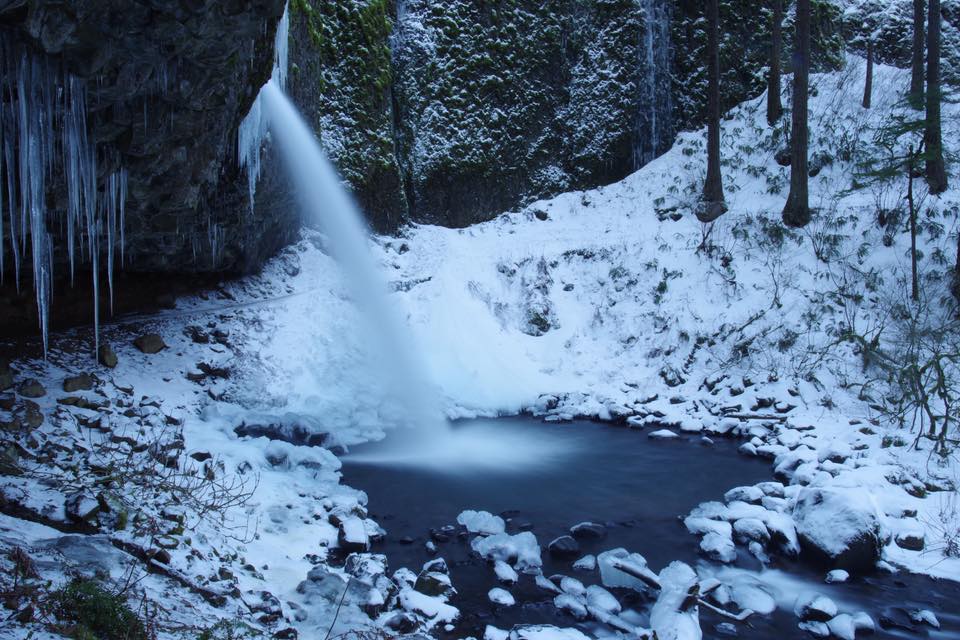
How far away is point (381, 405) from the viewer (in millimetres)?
9828

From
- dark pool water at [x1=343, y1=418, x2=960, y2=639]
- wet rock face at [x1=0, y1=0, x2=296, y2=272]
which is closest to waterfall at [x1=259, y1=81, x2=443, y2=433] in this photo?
dark pool water at [x1=343, y1=418, x2=960, y2=639]

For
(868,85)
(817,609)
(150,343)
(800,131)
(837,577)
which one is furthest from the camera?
(868,85)

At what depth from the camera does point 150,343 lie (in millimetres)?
8695

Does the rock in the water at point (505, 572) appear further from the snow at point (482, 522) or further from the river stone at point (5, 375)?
the river stone at point (5, 375)

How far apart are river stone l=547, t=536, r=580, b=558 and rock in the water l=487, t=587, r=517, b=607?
34.0 inches

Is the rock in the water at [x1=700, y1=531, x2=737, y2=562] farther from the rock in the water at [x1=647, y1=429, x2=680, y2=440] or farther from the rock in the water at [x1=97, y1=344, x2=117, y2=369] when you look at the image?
the rock in the water at [x1=97, y1=344, x2=117, y2=369]

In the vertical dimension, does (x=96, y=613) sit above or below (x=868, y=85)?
below

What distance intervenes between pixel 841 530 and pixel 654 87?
14978 millimetres

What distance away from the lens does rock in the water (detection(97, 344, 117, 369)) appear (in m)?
7.93

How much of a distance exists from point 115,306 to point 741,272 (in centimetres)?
1117

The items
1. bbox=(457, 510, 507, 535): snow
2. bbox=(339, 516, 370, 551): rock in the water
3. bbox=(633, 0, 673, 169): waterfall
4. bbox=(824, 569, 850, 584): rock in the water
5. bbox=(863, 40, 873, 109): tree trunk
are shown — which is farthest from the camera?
bbox=(633, 0, 673, 169): waterfall

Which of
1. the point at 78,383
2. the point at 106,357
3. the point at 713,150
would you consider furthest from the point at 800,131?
the point at 78,383

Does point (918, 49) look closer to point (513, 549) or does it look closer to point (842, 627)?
point (842, 627)

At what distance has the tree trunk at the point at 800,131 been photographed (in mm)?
13000
